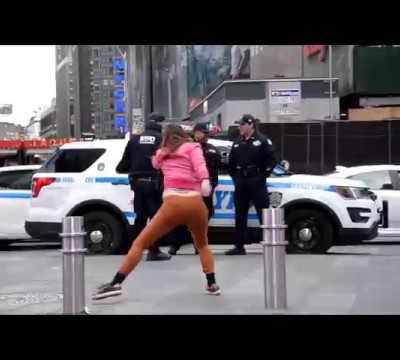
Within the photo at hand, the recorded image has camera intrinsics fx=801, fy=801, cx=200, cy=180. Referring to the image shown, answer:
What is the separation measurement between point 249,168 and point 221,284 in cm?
217

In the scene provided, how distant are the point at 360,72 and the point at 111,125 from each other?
355ft

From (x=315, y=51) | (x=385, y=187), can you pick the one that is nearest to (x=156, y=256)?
(x=385, y=187)

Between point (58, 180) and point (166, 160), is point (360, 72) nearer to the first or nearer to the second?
point (58, 180)

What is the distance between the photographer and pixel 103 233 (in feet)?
36.1

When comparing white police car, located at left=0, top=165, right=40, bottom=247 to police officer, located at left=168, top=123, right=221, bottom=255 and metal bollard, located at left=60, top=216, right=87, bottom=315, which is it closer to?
police officer, located at left=168, top=123, right=221, bottom=255

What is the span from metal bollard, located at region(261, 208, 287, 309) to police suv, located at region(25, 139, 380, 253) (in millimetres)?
3810

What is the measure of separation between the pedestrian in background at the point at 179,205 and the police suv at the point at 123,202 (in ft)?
10.4

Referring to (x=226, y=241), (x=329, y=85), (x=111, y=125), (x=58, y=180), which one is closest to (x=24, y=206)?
(x=58, y=180)

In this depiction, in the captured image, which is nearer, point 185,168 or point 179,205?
point 179,205

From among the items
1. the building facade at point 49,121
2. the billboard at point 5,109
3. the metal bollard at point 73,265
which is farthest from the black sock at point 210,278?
the building facade at point 49,121

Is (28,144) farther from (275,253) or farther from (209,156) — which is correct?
(275,253)

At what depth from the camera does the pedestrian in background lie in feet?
23.7

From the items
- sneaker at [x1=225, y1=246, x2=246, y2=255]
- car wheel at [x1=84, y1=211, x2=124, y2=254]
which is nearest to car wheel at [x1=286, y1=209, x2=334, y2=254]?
sneaker at [x1=225, y1=246, x2=246, y2=255]
